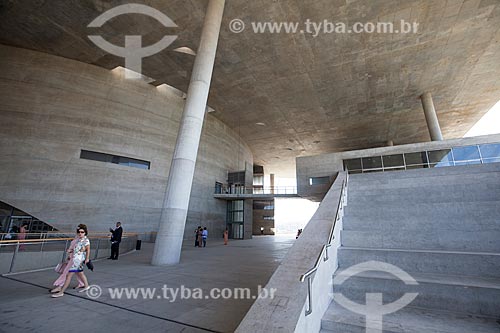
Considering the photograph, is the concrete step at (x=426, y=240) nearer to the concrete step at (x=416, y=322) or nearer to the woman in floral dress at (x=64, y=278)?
the concrete step at (x=416, y=322)

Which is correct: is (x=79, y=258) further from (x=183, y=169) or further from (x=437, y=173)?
(x=437, y=173)

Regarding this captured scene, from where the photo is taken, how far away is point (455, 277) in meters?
3.30

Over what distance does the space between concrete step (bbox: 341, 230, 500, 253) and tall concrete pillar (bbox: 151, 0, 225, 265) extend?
19.0 feet

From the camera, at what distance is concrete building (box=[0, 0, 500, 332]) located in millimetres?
12531

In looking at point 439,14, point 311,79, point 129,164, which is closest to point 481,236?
point 439,14

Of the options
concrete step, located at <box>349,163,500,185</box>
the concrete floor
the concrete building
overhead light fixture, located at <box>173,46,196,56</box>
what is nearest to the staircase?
concrete step, located at <box>349,163,500,185</box>

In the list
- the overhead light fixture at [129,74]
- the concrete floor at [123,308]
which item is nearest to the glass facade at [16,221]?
the concrete floor at [123,308]

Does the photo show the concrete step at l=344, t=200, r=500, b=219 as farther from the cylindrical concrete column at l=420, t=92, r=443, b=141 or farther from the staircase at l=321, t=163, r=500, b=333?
the cylindrical concrete column at l=420, t=92, r=443, b=141

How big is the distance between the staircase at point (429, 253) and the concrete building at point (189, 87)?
54 centimetres

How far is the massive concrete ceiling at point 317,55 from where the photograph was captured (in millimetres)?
12906

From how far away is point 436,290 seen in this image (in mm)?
2988

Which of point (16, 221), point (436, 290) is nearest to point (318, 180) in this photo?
point (436, 290)

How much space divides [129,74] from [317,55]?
14959mm

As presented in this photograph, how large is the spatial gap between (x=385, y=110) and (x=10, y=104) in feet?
100
